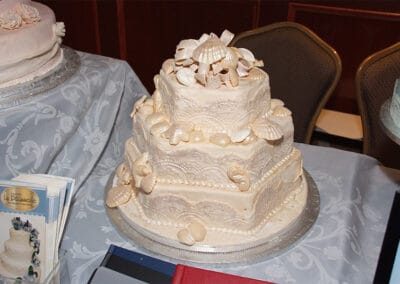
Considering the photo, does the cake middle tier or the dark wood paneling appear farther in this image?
the dark wood paneling

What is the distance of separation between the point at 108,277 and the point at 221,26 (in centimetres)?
241

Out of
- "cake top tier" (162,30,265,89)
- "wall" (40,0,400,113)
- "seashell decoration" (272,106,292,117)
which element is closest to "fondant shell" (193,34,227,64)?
"cake top tier" (162,30,265,89)

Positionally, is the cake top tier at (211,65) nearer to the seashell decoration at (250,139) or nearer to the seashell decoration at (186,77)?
the seashell decoration at (186,77)

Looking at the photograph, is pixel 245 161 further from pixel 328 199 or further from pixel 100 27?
pixel 100 27

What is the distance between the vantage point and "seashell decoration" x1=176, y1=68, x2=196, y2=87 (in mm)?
1146

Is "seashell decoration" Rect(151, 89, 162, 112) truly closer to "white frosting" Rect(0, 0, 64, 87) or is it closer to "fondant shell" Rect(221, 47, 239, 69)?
"fondant shell" Rect(221, 47, 239, 69)

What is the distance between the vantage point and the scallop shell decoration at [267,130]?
3.78 feet

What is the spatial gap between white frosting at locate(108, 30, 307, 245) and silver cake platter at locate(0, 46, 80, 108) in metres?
0.37

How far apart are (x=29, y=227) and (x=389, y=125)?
2.89 ft

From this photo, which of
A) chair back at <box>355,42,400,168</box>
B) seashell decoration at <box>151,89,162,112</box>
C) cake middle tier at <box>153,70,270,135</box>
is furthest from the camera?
chair back at <box>355,42,400,168</box>

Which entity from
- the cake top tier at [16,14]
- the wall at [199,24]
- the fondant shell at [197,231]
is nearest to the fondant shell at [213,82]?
the fondant shell at [197,231]

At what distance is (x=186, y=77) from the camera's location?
1148 mm

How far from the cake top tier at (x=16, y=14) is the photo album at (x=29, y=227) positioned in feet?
1.87

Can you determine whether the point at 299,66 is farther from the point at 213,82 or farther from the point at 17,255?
the point at 17,255
